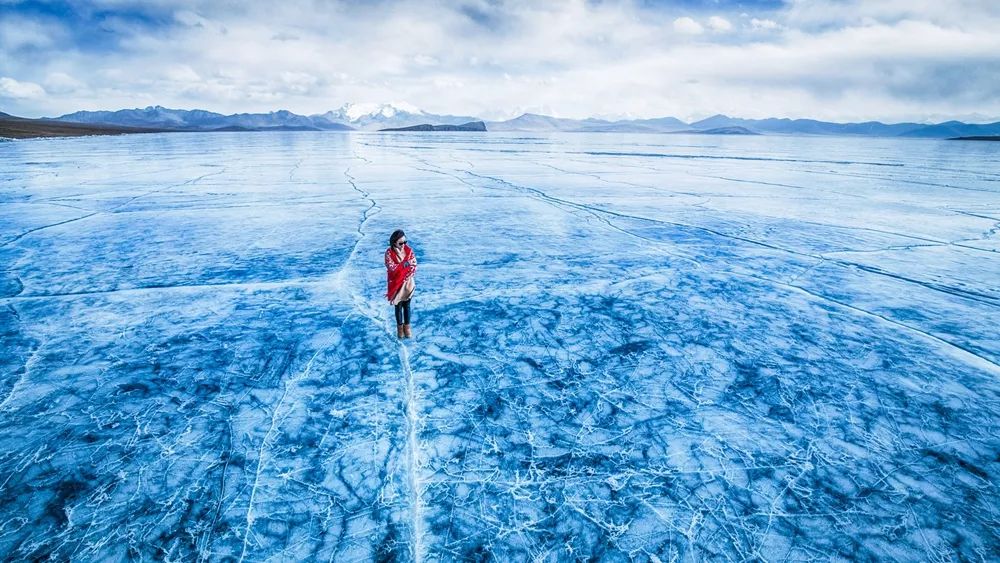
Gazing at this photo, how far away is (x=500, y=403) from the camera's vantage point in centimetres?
274

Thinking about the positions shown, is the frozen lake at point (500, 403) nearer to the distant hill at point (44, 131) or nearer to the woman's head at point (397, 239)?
the woman's head at point (397, 239)

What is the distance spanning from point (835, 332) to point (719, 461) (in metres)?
2.13

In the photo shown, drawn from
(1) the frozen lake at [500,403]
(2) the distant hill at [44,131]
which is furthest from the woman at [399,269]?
(2) the distant hill at [44,131]

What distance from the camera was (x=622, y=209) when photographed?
9.16 meters

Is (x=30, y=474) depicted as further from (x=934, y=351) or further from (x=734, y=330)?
(x=934, y=351)

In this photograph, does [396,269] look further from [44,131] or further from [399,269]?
[44,131]

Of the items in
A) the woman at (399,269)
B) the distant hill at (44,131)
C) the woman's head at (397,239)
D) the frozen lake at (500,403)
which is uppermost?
the distant hill at (44,131)

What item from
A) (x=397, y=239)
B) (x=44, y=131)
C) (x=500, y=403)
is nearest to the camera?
(x=500, y=403)

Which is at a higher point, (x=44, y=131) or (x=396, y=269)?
(x=44, y=131)

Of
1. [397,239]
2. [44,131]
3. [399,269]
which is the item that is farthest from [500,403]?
[44,131]

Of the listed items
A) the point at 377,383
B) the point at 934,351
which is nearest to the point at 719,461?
the point at 377,383

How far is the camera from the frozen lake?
1.92m

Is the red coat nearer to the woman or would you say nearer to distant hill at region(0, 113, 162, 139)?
the woman

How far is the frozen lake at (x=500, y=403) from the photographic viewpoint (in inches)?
75.7
